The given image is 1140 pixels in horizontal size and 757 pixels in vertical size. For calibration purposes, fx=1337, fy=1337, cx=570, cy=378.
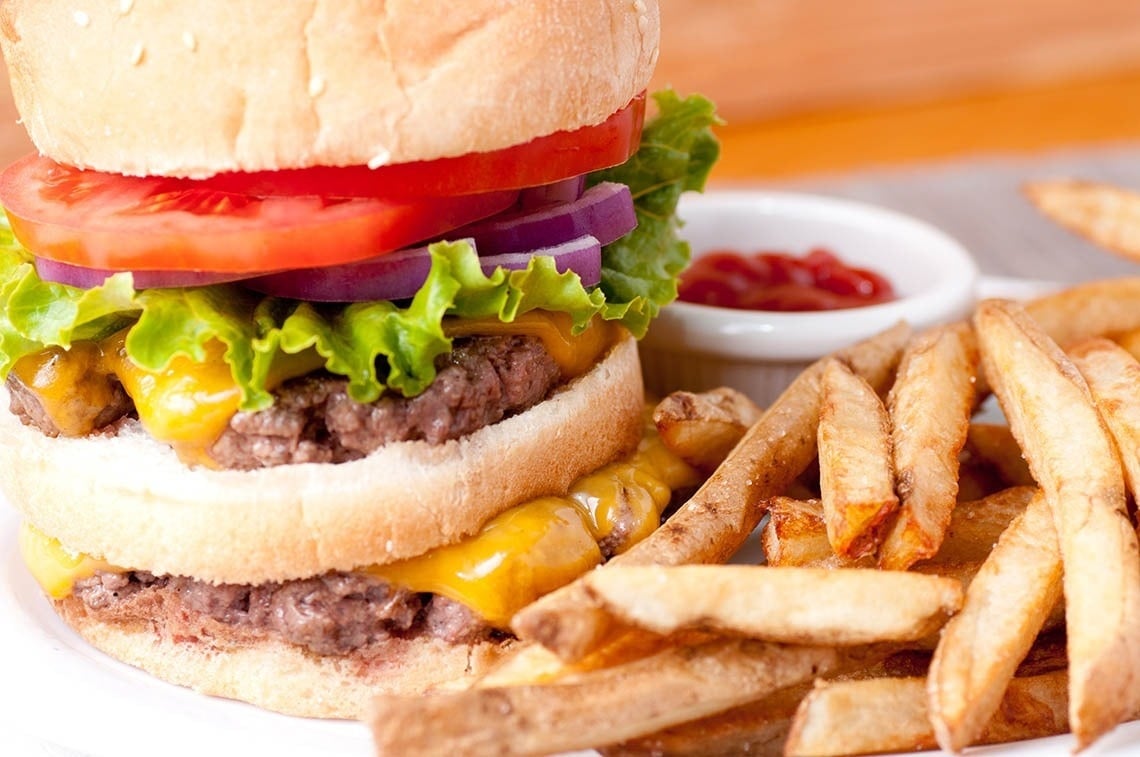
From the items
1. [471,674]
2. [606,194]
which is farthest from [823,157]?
[471,674]

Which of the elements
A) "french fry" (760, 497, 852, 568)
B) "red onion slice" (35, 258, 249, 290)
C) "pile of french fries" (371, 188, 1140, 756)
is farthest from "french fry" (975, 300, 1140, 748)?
"red onion slice" (35, 258, 249, 290)

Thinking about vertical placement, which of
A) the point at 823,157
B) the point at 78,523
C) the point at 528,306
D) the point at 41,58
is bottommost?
the point at 823,157

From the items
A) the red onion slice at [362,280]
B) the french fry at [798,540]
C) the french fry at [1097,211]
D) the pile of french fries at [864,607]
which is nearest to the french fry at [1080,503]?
the pile of french fries at [864,607]

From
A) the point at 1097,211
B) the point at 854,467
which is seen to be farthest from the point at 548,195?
the point at 1097,211

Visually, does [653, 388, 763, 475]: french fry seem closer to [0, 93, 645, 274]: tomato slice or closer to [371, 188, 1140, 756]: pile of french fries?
[371, 188, 1140, 756]: pile of french fries

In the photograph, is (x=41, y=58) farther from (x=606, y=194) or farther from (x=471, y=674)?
(x=471, y=674)

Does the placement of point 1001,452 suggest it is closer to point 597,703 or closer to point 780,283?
point 780,283
